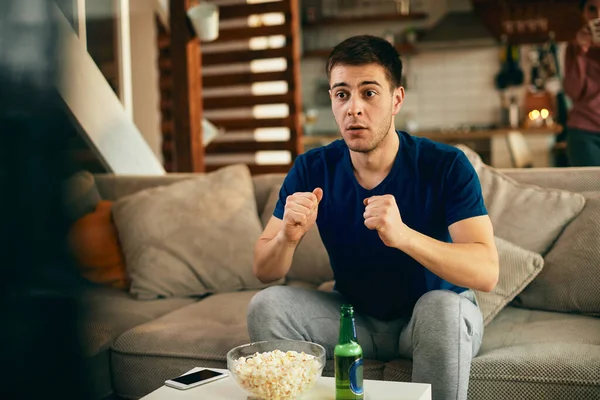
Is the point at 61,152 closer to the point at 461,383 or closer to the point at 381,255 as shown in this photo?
the point at 461,383

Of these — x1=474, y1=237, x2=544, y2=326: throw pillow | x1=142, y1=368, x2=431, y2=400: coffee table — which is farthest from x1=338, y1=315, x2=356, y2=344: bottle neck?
x1=474, y1=237, x2=544, y2=326: throw pillow

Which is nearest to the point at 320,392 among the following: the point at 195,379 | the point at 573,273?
the point at 195,379

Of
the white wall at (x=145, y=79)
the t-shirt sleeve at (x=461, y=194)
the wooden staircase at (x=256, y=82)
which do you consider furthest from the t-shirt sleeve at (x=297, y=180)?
the white wall at (x=145, y=79)

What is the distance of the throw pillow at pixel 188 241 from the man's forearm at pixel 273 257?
0.63 metres

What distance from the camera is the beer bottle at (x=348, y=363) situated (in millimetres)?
1115

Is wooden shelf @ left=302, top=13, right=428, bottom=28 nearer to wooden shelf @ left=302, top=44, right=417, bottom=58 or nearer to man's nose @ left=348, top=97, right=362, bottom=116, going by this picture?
wooden shelf @ left=302, top=44, right=417, bottom=58

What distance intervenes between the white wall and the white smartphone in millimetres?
4757

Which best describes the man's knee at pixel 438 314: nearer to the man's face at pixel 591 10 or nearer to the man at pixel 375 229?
the man at pixel 375 229

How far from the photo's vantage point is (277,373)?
1.12 meters

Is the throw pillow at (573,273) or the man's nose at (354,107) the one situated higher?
the man's nose at (354,107)

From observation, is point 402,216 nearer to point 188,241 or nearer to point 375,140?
point 375,140

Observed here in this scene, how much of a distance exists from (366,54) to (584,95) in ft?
6.19

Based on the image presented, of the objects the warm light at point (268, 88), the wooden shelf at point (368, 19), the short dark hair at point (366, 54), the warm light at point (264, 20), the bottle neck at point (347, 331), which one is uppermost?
the wooden shelf at point (368, 19)

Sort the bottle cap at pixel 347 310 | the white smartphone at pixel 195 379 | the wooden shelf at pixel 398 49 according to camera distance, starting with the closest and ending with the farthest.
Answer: the bottle cap at pixel 347 310 < the white smartphone at pixel 195 379 < the wooden shelf at pixel 398 49
